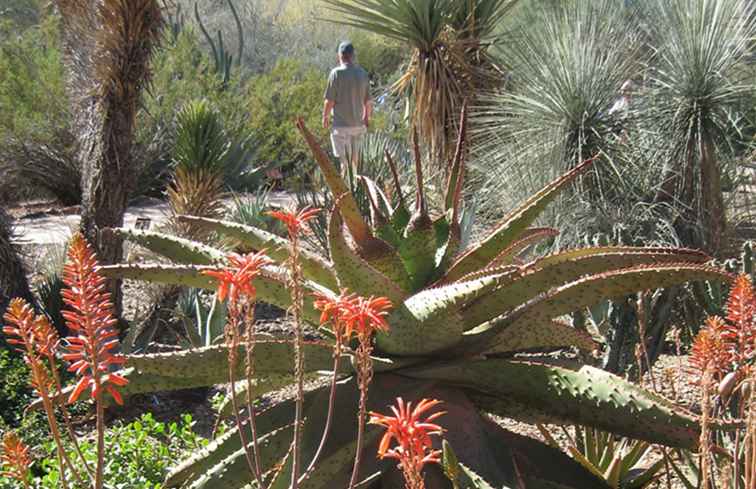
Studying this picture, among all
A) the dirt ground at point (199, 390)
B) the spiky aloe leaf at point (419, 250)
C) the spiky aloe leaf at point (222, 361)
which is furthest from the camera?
the dirt ground at point (199, 390)

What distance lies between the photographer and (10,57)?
555 inches

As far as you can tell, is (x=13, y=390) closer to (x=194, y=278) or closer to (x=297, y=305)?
(x=194, y=278)

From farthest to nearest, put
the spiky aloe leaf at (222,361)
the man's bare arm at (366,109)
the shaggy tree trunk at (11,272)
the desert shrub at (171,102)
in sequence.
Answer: the desert shrub at (171,102) → the man's bare arm at (366,109) → the shaggy tree trunk at (11,272) → the spiky aloe leaf at (222,361)

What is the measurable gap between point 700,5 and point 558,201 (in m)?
1.66

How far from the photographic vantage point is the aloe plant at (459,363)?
193cm

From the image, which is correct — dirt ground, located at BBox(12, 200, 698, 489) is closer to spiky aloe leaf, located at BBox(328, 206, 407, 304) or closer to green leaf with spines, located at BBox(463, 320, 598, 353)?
green leaf with spines, located at BBox(463, 320, 598, 353)

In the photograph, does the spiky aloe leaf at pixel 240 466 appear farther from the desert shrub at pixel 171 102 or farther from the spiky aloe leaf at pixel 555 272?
the desert shrub at pixel 171 102

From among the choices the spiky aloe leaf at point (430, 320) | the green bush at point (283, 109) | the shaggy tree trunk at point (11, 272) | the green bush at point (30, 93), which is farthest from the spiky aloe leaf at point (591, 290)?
the green bush at point (283, 109)

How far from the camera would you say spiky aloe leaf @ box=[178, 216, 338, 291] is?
233 centimetres

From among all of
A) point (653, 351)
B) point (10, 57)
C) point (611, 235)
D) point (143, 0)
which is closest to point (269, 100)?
point (10, 57)

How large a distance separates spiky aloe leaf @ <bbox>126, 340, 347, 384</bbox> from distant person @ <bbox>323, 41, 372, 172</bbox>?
7.43 m

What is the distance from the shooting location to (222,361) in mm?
2090

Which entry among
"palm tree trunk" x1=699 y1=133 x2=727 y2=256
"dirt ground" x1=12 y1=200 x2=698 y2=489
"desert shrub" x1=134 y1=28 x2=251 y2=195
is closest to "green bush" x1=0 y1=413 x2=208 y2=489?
"dirt ground" x1=12 y1=200 x2=698 y2=489

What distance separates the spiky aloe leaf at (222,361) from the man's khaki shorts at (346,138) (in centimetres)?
771
